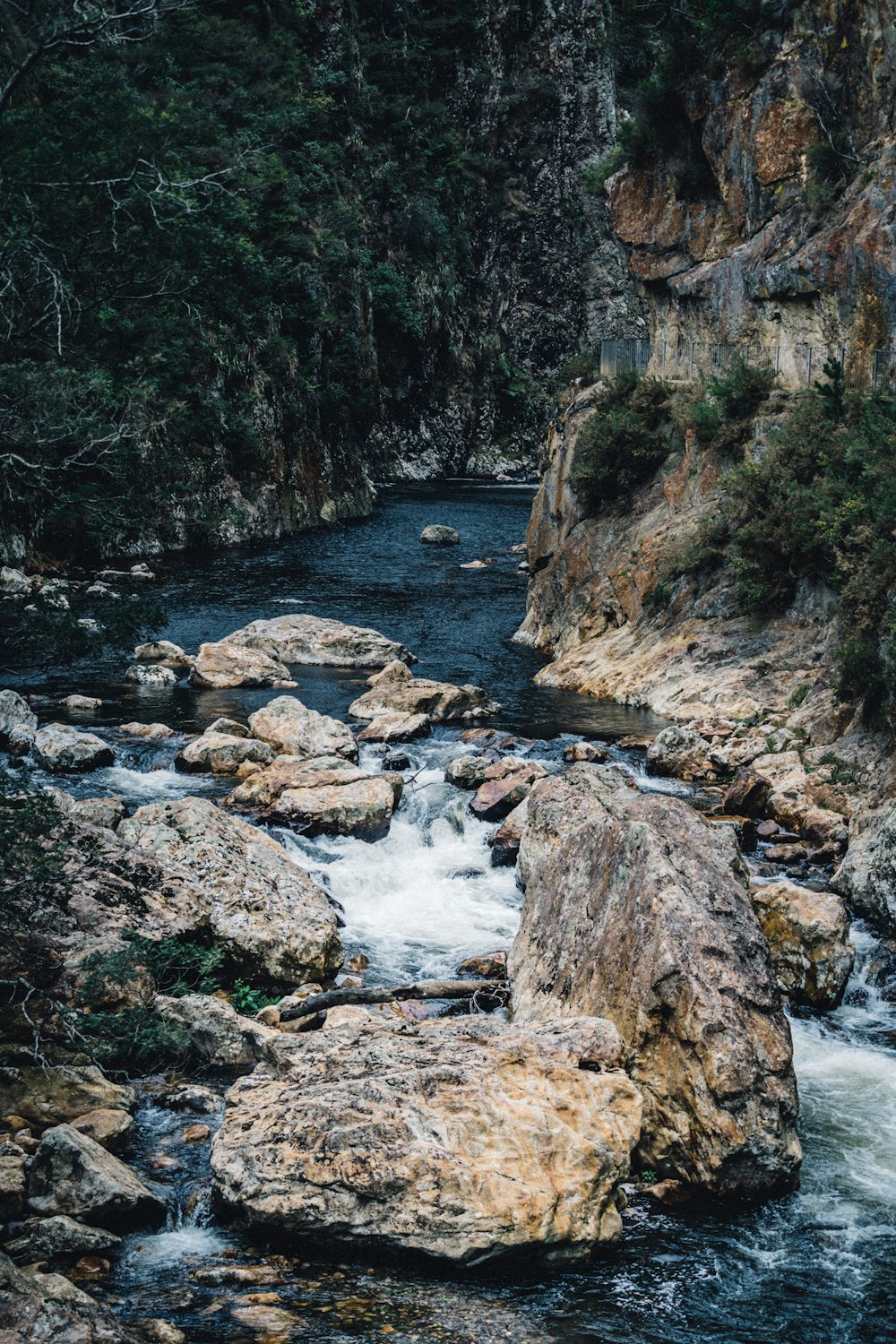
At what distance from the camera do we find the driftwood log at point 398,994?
988 cm

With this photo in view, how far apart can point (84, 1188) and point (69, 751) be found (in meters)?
10.3

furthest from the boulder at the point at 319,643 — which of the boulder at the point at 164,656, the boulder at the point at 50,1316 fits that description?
the boulder at the point at 50,1316

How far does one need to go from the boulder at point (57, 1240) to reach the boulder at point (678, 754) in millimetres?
11939

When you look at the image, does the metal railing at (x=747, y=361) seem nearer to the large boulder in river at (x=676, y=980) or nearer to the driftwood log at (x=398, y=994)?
the large boulder in river at (x=676, y=980)

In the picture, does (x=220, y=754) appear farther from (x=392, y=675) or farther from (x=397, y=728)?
(x=392, y=675)

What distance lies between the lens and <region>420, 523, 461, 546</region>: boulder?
4178 cm

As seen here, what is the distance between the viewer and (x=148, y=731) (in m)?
18.0

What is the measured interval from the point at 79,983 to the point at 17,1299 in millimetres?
4098

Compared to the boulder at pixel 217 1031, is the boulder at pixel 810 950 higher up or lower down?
higher up

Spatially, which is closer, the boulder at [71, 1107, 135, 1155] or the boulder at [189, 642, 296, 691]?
the boulder at [71, 1107, 135, 1155]

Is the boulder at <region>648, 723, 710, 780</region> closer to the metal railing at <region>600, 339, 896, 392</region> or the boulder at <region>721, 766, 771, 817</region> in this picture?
the boulder at <region>721, 766, 771, 817</region>

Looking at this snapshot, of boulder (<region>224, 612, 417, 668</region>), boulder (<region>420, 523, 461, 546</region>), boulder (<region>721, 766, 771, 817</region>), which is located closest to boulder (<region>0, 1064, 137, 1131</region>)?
boulder (<region>721, 766, 771, 817</region>)

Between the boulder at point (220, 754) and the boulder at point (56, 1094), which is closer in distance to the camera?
the boulder at point (56, 1094)

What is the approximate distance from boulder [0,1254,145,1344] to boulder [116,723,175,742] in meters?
12.7
